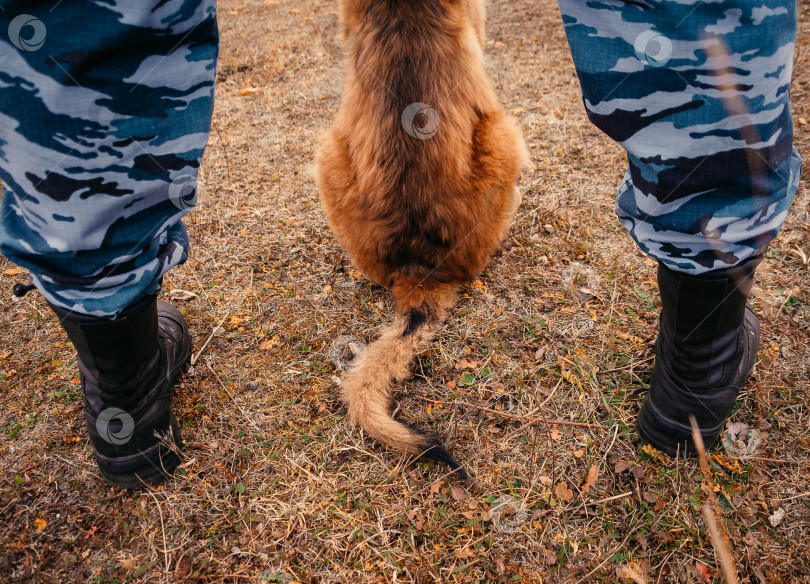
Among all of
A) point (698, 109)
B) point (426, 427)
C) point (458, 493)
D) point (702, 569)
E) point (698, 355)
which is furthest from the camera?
point (426, 427)

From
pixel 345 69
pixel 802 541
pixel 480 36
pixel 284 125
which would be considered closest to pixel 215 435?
pixel 345 69

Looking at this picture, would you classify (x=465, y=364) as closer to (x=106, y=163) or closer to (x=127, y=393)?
(x=127, y=393)

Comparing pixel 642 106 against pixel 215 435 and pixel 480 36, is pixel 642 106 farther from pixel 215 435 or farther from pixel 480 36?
pixel 215 435

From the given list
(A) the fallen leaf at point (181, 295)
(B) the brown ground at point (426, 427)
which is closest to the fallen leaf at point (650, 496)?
(B) the brown ground at point (426, 427)

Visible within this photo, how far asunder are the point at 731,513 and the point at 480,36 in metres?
2.25

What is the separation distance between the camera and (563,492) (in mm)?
1597

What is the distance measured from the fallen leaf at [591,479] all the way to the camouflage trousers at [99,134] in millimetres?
1610

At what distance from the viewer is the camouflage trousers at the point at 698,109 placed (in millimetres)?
1106

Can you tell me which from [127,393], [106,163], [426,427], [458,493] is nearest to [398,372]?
[426,427]

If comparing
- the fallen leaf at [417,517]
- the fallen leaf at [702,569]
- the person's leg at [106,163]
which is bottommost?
the fallen leaf at [702,569]

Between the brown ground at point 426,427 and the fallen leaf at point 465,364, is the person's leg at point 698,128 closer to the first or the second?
the brown ground at point 426,427

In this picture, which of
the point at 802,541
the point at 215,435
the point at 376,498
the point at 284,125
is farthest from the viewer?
the point at 284,125

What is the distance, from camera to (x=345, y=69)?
2209 mm

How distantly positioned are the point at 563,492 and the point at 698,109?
1.25 metres
